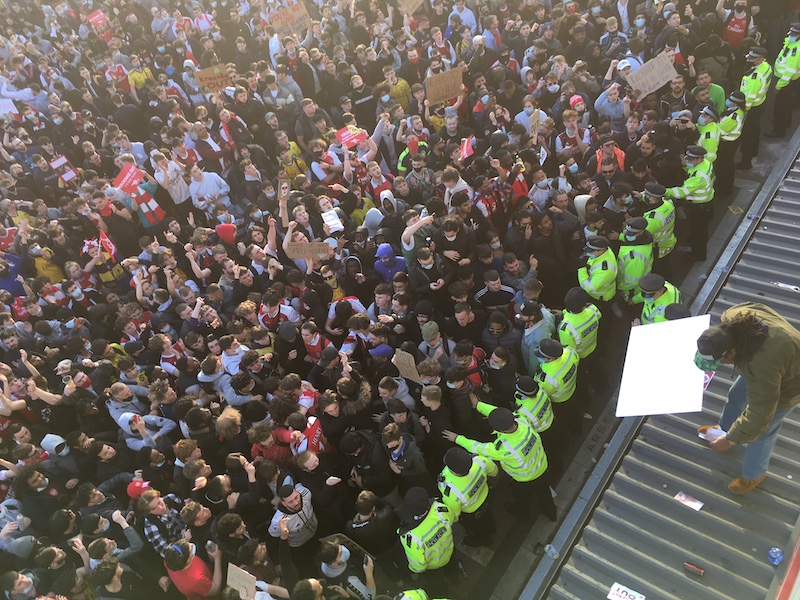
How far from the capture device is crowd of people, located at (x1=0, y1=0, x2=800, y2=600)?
5.84 metres

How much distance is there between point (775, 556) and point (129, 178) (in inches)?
406

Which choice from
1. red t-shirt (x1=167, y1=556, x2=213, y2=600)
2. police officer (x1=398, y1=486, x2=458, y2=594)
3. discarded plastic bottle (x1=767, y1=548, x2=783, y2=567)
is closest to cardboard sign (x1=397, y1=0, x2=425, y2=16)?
police officer (x1=398, y1=486, x2=458, y2=594)

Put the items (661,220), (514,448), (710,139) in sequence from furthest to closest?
(710,139) → (661,220) → (514,448)

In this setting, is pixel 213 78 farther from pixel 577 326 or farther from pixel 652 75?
pixel 577 326

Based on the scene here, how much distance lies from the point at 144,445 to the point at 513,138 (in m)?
7.41

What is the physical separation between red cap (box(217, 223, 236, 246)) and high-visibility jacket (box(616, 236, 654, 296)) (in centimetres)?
598

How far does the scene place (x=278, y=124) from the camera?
11.7m

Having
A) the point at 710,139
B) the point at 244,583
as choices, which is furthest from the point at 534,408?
the point at 710,139

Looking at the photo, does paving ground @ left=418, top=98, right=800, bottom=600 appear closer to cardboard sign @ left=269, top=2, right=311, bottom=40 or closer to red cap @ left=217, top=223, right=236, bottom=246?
red cap @ left=217, top=223, right=236, bottom=246

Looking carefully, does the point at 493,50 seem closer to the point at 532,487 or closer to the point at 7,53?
the point at 532,487

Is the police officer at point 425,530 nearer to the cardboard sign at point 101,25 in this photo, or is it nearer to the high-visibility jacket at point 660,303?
the high-visibility jacket at point 660,303

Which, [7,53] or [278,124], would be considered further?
[7,53]

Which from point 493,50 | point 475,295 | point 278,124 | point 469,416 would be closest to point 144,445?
point 469,416

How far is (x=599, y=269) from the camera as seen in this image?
279 inches
